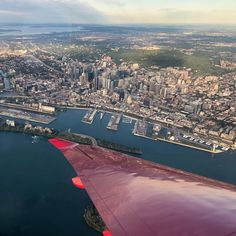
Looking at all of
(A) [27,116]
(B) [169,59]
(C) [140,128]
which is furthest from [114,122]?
(B) [169,59]

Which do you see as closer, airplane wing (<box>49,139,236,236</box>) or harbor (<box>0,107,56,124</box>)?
airplane wing (<box>49,139,236,236</box>)

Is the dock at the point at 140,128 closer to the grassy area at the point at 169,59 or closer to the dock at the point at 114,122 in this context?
the dock at the point at 114,122

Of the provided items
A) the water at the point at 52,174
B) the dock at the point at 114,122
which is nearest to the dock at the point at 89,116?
the water at the point at 52,174

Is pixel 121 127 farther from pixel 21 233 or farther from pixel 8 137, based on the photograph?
pixel 21 233

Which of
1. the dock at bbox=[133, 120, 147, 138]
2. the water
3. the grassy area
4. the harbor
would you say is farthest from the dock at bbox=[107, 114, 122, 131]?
the grassy area

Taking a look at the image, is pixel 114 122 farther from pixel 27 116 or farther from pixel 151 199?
pixel 151 199

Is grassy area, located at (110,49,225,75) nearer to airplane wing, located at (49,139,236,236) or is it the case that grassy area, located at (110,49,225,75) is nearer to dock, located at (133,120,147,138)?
dock, located at (133,120,147,138)
